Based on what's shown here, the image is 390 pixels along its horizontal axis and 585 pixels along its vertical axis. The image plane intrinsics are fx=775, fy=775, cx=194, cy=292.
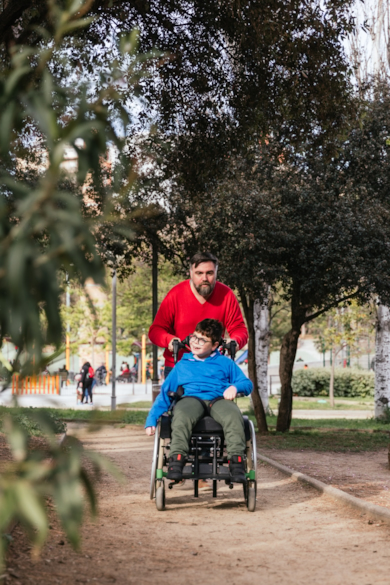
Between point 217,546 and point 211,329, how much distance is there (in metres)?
2.06

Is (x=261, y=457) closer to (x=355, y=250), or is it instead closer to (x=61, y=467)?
(x=355, y=250)

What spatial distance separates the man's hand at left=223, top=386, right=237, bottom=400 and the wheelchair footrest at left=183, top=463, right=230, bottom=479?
21.8 inches

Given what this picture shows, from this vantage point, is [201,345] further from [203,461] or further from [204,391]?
[203,461]

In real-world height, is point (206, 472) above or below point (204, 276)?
below

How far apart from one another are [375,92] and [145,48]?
7.95m

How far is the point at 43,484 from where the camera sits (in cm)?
152

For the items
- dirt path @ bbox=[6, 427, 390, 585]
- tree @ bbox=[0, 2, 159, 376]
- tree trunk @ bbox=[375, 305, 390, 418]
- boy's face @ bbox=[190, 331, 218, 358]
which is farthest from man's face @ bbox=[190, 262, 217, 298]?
tree trunk @ bbox=[375, 305, 390, 418]

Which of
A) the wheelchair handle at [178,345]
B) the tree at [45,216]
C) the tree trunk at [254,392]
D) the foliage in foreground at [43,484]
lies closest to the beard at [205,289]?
the wheelchair handle at [178,345]

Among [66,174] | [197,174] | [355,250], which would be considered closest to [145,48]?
[197,174]

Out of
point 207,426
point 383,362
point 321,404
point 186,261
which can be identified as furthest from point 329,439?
point 321,404

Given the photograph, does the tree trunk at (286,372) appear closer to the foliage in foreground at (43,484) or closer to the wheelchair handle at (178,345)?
the wheelchair handle at (178,345)

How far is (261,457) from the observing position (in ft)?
35.1

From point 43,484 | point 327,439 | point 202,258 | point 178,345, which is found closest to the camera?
point 43,484

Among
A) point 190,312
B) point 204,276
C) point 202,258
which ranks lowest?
point 190,312
